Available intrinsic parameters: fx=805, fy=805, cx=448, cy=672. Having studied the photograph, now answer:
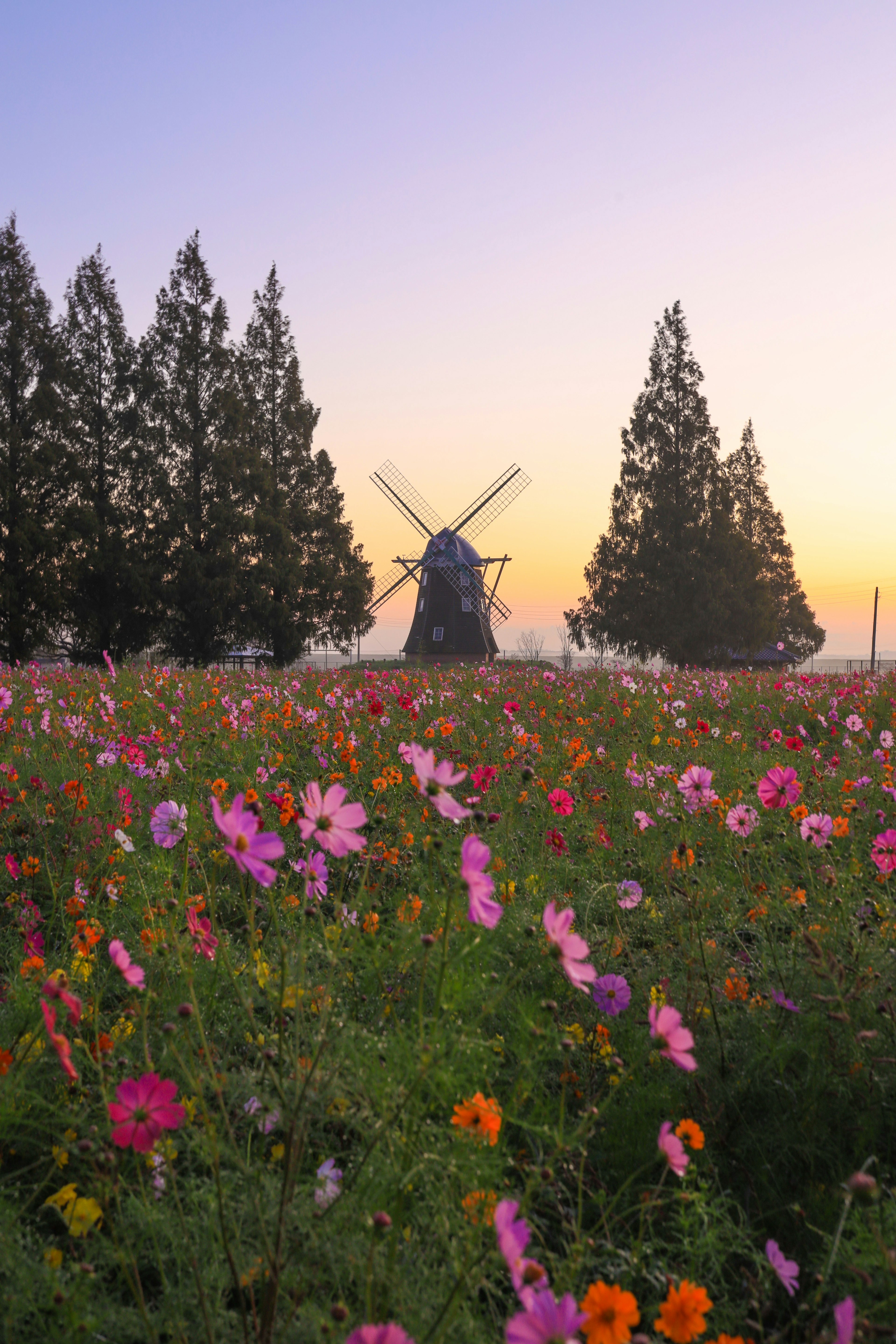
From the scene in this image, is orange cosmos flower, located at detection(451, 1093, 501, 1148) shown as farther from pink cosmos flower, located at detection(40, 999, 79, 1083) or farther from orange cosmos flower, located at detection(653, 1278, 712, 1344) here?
pink cosmos flower, located at detection(40, 999, 79, 1083)

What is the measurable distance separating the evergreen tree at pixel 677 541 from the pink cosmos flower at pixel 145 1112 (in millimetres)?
28538

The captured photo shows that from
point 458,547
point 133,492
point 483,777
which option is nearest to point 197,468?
point 133,492

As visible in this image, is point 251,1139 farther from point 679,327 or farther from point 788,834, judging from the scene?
point 679,327

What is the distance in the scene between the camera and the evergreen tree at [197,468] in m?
23.7

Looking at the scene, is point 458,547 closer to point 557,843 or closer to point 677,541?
point 677,541

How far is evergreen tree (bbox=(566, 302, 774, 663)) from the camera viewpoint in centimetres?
2831

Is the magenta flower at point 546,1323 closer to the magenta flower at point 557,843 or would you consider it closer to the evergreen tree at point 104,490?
the magenta flower at point 557,843

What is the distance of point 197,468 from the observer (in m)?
24.4

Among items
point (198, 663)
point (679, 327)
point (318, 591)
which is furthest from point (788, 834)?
point (679, 327)

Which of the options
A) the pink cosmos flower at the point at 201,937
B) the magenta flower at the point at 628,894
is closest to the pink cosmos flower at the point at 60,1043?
the pink cosmos flower at the point at 201,937

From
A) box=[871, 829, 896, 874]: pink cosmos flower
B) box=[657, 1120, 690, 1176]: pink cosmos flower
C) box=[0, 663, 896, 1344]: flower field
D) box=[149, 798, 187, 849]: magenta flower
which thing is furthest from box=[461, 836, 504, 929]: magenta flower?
box=[871, 829, 896, 874]: pink cosmos flower

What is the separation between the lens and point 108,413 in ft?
78.9

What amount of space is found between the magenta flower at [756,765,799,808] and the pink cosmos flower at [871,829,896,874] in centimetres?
24

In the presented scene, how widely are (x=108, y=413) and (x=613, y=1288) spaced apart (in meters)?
26.7
